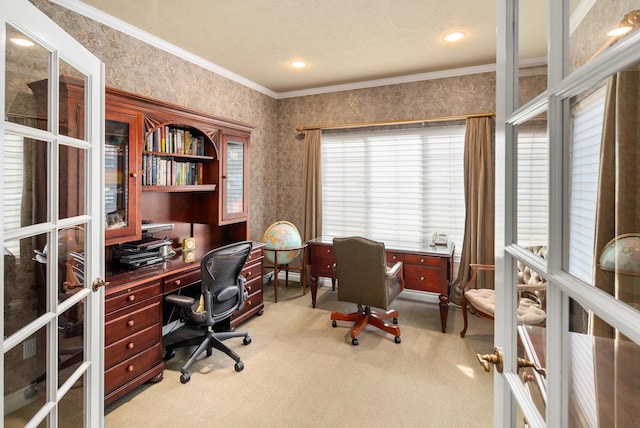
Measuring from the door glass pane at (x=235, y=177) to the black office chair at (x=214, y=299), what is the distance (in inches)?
32.3

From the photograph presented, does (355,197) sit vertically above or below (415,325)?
above

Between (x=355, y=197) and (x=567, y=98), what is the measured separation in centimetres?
385

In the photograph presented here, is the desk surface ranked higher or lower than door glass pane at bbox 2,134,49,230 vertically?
lower

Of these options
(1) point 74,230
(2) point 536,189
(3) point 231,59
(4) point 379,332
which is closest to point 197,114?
(3) point 231,59

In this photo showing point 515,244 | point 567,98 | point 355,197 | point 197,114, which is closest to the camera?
point 567,98

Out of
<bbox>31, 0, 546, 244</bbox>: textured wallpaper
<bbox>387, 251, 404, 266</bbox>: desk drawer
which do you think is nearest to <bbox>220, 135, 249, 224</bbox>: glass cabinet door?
<bbox>31, 0, 546, 244</bbox>: textured wallpaper

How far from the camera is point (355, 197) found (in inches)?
174

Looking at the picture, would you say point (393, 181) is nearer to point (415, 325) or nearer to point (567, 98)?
point (415, 325)

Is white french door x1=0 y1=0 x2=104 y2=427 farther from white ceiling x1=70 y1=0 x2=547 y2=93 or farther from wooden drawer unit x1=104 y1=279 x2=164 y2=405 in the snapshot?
white ceiling x1=70 y1=0 x2=547 y2=93

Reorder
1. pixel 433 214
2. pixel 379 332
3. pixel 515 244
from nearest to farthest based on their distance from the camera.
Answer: pixel 515 244
pixel 379 332
pixel 433 214

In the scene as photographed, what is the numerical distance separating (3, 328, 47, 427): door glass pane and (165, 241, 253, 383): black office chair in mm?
1226

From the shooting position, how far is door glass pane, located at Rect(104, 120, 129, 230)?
2.19m

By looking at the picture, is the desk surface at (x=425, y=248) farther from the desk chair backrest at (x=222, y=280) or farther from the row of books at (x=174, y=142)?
the row of books at (x=174, y=142)

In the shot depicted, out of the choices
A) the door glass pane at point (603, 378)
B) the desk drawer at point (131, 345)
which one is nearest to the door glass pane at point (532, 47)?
the door glass pane at point (603, 378)
